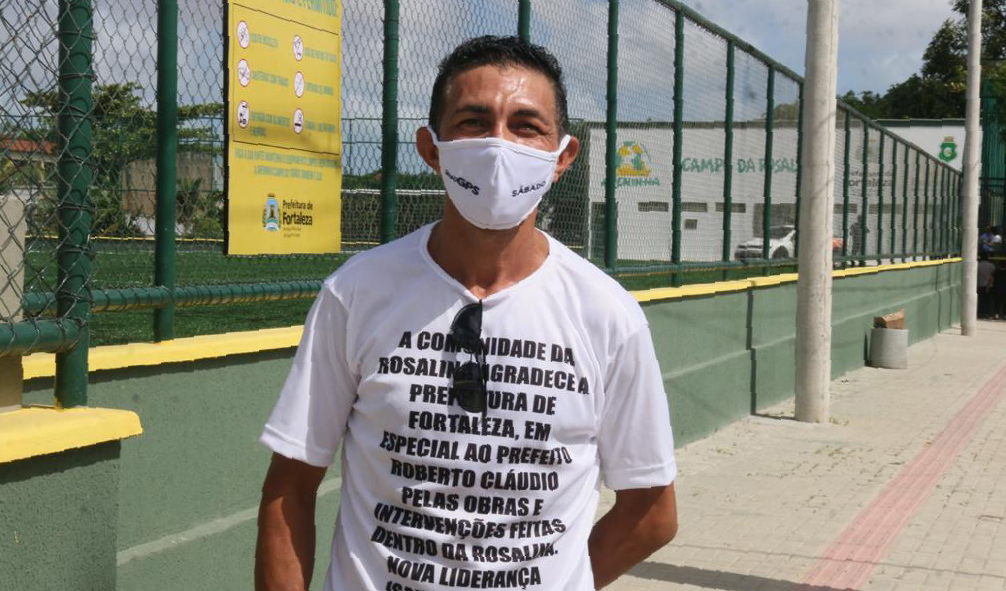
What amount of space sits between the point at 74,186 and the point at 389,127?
8.19 feet

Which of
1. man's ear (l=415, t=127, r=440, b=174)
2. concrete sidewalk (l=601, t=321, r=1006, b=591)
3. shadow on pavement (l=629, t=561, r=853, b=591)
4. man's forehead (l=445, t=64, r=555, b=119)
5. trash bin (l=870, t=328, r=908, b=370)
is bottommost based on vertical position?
shadow on pavement (l=629, t=561, r=853, b=591)

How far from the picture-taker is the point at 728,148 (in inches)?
462

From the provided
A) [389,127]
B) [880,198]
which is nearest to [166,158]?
[389,127]

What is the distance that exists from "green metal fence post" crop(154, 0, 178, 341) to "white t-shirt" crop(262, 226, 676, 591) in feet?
8.02

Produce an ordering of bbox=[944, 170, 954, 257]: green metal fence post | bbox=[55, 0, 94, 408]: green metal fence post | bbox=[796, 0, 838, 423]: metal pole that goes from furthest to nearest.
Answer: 1. bbox=[944, 170, 954, 257]: green metal fence post
2. bbox=[796, 0, 838, 423]: metal pole
3. bbox=[55, 0, 94, 408]: green metal fence post

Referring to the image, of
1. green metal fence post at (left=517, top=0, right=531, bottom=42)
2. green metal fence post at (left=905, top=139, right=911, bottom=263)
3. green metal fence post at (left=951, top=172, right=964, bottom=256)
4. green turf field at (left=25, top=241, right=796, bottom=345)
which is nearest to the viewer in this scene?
green turf field at (left=25, top=241, right=796, bottom=345)

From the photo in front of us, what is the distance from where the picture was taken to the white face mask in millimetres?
2246

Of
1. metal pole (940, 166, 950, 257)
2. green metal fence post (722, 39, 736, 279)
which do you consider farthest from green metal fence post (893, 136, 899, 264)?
green metal fence post (722, 39, 736, 279)

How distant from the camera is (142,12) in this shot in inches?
173

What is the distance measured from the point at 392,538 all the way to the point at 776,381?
11.1m

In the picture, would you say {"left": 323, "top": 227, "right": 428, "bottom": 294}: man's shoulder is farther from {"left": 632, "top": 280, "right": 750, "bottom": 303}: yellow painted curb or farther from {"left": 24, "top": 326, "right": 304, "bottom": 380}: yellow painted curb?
{"left": 632, "top": 280, "right": 750, "bottom": 303}: yellow painted curb

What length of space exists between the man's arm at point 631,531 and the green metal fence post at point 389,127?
12.0ft

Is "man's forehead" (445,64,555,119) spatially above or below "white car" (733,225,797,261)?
above

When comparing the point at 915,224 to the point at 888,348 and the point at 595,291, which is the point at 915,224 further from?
the point at 595,291
